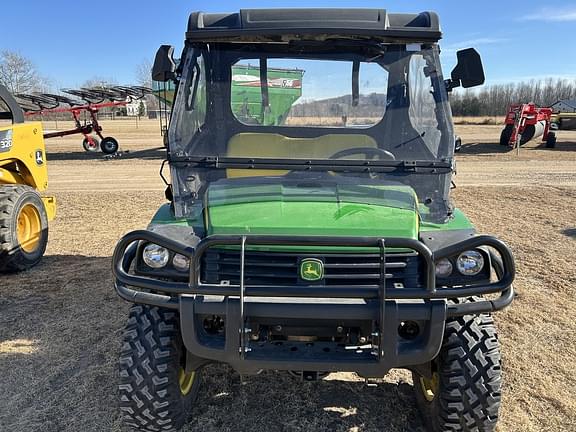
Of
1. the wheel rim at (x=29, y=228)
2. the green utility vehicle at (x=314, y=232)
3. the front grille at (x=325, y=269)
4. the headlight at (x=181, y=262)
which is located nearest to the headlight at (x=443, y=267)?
the green utility vehicle at (x=314, y=232)

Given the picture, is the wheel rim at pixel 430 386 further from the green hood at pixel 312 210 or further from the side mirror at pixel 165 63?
the side mirror at pixel 165 63

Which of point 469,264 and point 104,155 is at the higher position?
point 469,264

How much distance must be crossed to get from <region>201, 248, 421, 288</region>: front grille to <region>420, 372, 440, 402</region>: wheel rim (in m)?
0.71

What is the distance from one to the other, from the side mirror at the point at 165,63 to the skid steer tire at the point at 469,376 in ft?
7.81

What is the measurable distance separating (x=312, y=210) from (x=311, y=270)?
1.22 ft

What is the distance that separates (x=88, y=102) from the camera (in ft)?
57.3

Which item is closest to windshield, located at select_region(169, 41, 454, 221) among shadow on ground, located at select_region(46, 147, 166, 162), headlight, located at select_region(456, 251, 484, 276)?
headlight, located at select_region(456, 251, 484, 276)

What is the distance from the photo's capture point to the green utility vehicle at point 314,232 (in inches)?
93.1

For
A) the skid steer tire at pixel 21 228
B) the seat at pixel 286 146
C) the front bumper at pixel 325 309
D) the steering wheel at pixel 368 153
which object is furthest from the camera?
the skid steer tire at pixel 21 228

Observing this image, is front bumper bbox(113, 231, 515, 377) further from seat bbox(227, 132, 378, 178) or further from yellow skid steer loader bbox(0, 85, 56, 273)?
yellow skid steer loader bbox(0, 85, 56, 273)

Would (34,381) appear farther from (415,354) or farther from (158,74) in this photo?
(415,354)

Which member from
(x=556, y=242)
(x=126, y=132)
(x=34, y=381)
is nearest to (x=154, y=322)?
(x=34, y=381)

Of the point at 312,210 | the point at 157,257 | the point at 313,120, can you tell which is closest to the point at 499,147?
the point at 313,120

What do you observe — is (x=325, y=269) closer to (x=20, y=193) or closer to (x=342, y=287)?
(x=342, y=287)
